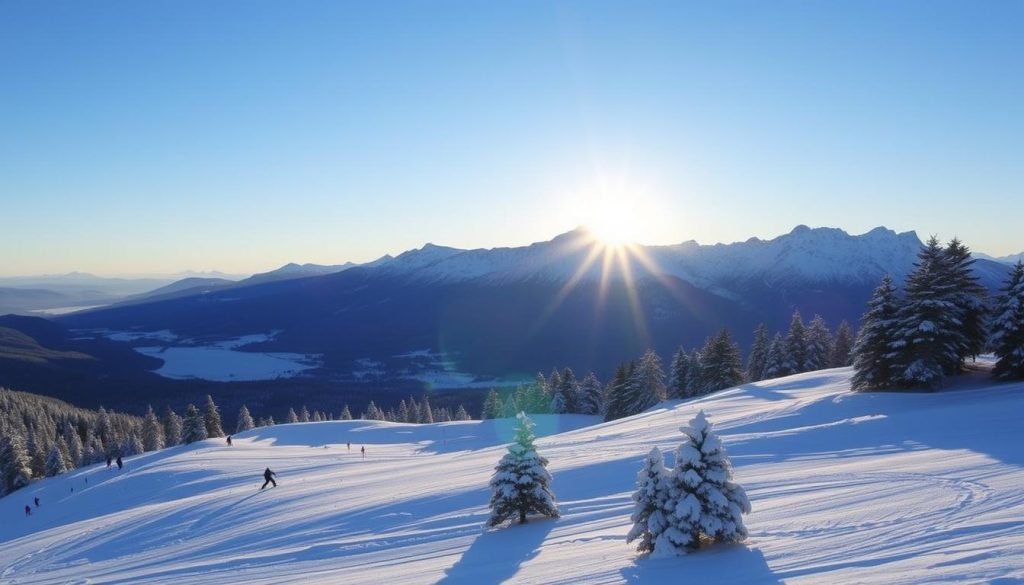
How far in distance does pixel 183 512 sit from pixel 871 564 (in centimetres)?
2287

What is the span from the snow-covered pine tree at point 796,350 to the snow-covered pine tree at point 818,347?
401 mm

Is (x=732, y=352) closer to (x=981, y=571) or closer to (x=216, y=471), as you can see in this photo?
(x=216, y=471)

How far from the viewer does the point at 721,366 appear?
1950 inches

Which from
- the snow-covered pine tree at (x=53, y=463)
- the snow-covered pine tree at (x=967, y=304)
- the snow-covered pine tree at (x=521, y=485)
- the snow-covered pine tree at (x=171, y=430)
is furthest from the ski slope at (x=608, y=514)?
the snow-covered pine tree at (x=171, y=430)

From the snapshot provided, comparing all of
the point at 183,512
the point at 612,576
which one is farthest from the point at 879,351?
the point at 183,512

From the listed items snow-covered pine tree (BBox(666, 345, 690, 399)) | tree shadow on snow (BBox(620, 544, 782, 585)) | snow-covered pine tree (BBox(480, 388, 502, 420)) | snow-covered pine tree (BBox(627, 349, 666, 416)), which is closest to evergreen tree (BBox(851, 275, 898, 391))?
tree shadow on snow (BBox(620, 544, 782, 585))

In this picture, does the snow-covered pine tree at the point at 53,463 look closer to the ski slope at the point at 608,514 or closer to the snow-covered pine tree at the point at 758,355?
the ski slope at the point at 608,514

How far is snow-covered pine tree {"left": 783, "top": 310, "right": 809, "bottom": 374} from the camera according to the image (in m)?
49.8

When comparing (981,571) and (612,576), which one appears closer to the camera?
(981,571)

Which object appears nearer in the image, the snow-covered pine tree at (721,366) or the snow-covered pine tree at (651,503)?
the snow-covered pine tree at (651,503)

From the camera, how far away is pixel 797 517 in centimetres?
1096

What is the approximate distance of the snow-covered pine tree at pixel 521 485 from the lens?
14.1 metres

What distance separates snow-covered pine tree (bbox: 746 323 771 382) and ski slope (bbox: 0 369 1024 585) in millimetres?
21962

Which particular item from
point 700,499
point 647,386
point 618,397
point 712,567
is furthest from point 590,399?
point 712,567
